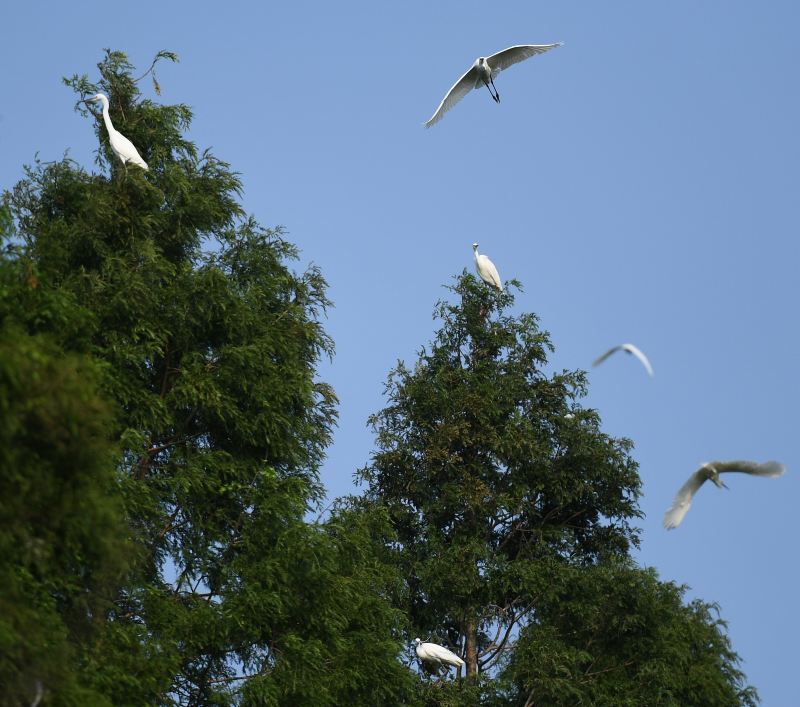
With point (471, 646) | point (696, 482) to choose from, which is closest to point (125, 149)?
point (696, 482)

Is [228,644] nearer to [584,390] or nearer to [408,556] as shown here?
[408,556]

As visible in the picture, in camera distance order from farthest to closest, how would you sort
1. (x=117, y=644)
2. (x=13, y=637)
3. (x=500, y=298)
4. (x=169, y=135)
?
(x=500, y=298)
(x=169, y=135)
(x=117, y=644)
(x=13, y=637)

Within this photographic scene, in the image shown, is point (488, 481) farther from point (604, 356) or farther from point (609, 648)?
point (604, 356)

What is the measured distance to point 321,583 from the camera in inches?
640

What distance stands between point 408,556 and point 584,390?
425 centimetres

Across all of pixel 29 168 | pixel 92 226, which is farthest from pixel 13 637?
pixel 29 168

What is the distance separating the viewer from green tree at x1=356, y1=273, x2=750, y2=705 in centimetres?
2105

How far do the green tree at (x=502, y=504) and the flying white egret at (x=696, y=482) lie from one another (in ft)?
26.1

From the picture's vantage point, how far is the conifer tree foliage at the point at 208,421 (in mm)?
15641

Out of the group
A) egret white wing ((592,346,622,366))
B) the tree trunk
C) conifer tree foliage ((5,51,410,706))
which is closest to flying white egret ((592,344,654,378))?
egret white wing ((592,346,622,366))

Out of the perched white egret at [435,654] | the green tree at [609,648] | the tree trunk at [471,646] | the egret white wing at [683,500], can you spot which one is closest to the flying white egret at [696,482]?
the egret white wing at [683,500]

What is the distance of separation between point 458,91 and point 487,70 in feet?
1.88

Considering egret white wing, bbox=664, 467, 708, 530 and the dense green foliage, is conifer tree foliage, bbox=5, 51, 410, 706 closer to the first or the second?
the dense green foliage

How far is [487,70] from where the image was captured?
20.8 meters
